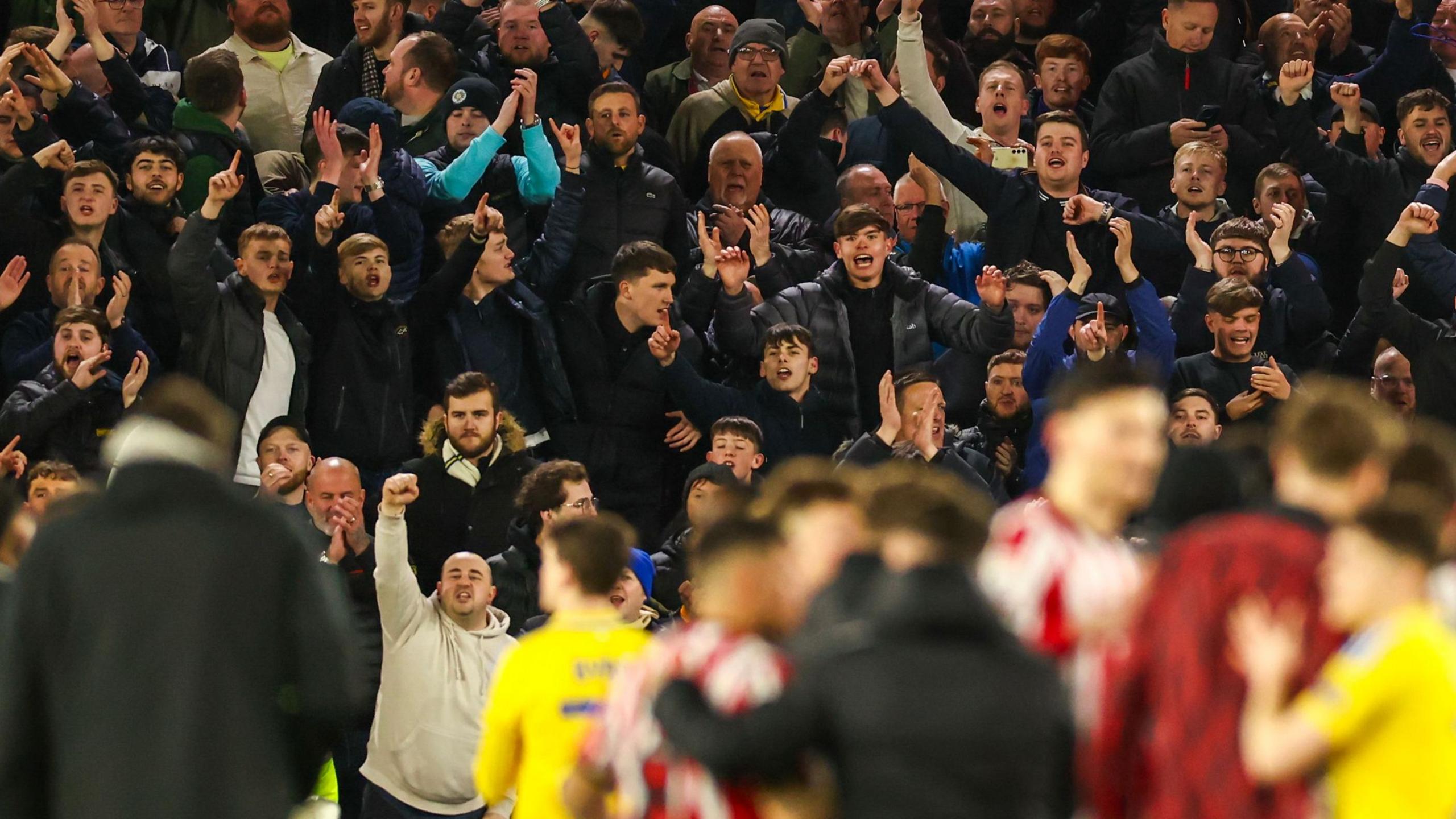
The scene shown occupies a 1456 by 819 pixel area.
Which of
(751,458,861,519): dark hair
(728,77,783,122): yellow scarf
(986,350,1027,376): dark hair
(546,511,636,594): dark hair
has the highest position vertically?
(751,458,861,519): dark hair

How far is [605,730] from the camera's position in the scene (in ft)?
16.5

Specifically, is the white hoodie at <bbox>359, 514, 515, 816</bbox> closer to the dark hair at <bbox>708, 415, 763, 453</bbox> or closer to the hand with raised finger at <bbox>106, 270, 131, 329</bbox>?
the dark hair at <bbox>708, 415, 763, 453</bbox>

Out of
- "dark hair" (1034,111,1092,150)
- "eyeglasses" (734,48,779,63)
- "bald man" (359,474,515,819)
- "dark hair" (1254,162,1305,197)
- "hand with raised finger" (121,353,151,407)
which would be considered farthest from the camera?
"eyeglasses" (734,48,779,63)

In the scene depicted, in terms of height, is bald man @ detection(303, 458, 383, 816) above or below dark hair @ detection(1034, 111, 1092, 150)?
below

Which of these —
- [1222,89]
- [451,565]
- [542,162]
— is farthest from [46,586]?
[1222,89]

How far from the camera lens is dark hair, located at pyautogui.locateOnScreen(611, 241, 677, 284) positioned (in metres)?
10.5

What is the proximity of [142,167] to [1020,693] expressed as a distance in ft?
23.4

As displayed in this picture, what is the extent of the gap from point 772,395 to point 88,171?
10.4 ft

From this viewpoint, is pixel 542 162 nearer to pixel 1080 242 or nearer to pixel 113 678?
pixel 1080 242

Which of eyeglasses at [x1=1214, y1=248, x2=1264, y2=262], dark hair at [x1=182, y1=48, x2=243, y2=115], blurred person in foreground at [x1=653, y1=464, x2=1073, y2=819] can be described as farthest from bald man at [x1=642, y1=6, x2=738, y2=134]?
blurred person in foreground at [x1=653, y1=464, x2=1073, y2=819]

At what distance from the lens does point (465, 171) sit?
36.0 feet

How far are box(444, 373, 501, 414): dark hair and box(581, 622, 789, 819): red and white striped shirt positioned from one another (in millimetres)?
4653

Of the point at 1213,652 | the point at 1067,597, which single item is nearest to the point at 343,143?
the point at 1067,597

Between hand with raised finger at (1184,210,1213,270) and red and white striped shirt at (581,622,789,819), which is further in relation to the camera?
hand with raised finger at (1184,210,1213,270)
